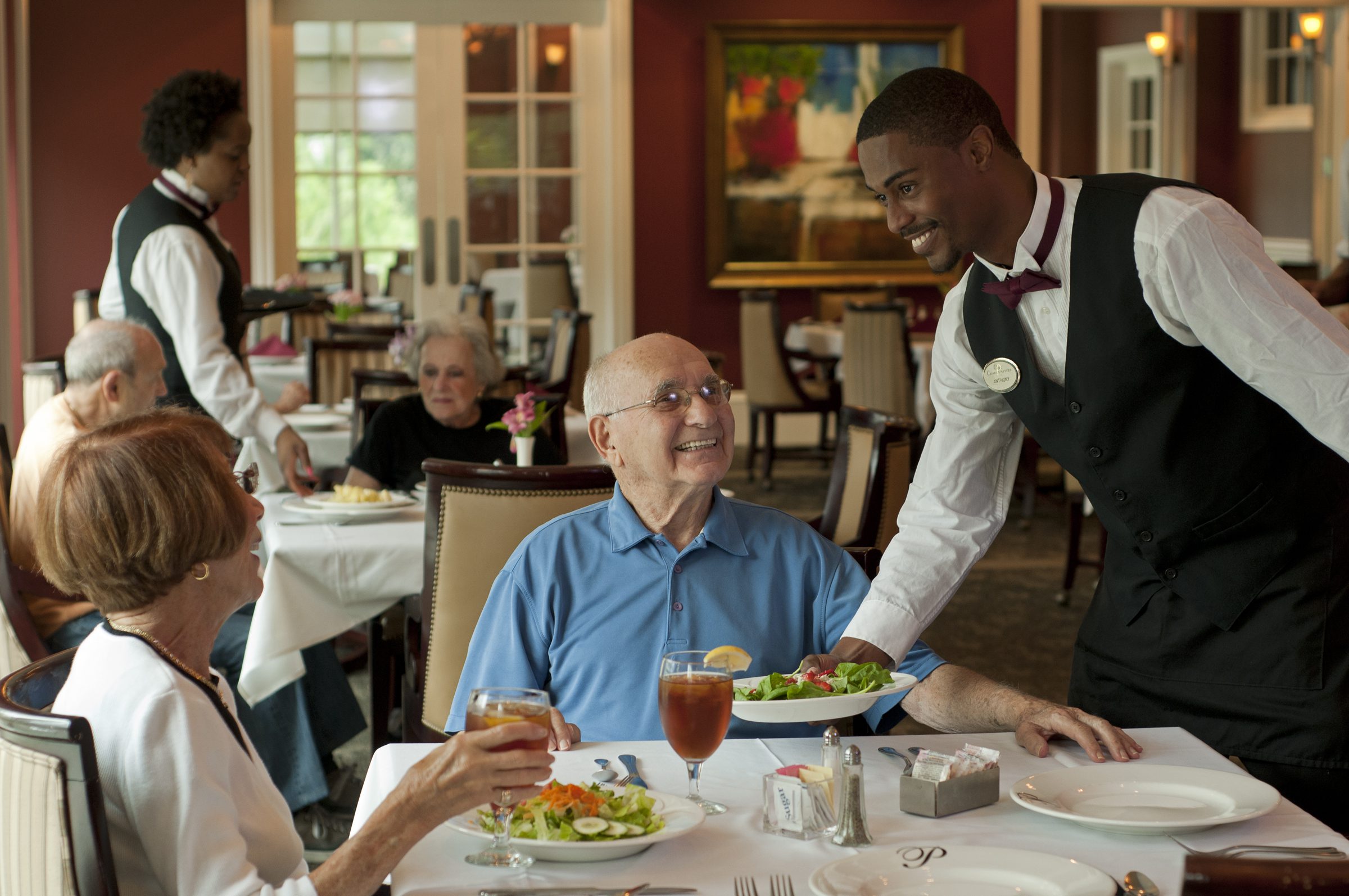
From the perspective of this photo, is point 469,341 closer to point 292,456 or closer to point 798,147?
point 292,456

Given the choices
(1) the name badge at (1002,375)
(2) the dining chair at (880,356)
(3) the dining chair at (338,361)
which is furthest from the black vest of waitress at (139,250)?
(2) the dining chair at (880,356)

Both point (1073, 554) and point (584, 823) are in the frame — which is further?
point (1073, 554)

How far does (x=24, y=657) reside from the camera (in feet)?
8.70

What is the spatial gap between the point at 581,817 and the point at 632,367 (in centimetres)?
84

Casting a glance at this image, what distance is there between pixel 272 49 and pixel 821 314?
381 centimetres

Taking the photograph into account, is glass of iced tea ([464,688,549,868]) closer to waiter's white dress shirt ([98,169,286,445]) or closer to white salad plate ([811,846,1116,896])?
white salad plate ([811,846,1116,896])

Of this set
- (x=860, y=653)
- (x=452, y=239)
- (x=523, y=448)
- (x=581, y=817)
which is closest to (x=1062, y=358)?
(x=860, y=653)

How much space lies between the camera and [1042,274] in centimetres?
179

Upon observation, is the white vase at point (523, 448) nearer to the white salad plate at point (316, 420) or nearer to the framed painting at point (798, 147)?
the white salad plate at point (316, 420)

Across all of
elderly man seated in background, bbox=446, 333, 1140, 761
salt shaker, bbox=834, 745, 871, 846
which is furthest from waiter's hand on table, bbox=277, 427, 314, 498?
salt shaker, bbox=834, 745, 871, 846

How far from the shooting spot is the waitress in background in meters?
3.81

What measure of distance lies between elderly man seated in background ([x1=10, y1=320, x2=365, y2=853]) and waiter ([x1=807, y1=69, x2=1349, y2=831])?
1.73 meters

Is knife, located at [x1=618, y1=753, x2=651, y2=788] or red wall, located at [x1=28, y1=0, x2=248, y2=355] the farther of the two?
red wall, located at [x1=28, y1=0, x2=248, y2=355]

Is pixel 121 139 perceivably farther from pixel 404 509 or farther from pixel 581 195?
pixel 404 509
